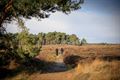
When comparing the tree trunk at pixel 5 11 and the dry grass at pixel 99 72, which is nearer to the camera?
the dry grass at pixel 99 72

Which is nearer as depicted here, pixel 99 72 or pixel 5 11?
pixel 99 72

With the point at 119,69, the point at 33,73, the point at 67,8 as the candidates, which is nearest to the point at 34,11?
the point at 67,8

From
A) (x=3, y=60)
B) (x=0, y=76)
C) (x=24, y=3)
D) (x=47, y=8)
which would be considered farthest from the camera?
(x=3, y=60)

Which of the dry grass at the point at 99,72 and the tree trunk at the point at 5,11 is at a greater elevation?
the tree trunk at the point at 5,11

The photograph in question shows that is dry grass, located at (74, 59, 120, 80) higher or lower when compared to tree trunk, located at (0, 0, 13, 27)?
lower

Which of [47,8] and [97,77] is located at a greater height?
[47,8]

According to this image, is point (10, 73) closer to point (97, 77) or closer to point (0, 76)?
point (0, 76)

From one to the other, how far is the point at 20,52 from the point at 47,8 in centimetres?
442

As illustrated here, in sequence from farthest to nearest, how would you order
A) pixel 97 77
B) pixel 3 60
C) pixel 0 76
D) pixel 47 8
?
pixel 3 60, pixel 0 76, pixel 47 8, pixel 97 77

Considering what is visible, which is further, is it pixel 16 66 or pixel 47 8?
pixel 16 66

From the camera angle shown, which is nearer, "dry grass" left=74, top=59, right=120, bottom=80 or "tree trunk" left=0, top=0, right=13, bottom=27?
"dry grass" left=74, top=59, right=120, bottom=80

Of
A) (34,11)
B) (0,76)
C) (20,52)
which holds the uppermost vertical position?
(34,11)

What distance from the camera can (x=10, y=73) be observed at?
2709 cm

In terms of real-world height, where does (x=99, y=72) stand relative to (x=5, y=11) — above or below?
below
